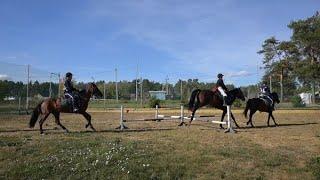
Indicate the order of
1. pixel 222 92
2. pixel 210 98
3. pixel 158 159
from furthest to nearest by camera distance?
pixel 210 98, pixel 222 92, pixel 158 159

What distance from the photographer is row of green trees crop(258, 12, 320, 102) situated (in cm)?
6931

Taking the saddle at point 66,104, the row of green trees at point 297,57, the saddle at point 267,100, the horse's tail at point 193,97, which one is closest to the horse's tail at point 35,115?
the saddle at point 66,104

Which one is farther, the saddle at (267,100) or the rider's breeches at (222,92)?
the saddle at (267,100)

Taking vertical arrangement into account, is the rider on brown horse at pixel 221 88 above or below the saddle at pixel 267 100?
above

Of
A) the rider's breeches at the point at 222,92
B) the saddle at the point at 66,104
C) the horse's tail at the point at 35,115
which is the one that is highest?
the rider's breeches at the point at 222,92

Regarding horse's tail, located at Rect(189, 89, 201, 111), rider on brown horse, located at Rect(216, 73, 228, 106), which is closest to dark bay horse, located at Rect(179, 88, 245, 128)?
horse's tail, located at Rect(189, 89, 201, 111)

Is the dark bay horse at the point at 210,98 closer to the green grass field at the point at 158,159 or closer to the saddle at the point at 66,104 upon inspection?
the saddle at the point at 66,104

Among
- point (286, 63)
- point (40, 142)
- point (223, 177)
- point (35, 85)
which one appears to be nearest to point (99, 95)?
point (40, 142)

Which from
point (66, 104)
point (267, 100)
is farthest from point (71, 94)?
point (267, 100)

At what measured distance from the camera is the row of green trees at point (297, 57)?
227ft

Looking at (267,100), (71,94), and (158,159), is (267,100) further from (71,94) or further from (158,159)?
(158,159)

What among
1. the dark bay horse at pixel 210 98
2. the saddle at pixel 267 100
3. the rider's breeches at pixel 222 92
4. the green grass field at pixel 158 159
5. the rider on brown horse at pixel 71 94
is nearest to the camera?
the green grass field at pixel 158 159

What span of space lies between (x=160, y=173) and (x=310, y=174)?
3623mm

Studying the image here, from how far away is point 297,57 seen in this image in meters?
77.9
